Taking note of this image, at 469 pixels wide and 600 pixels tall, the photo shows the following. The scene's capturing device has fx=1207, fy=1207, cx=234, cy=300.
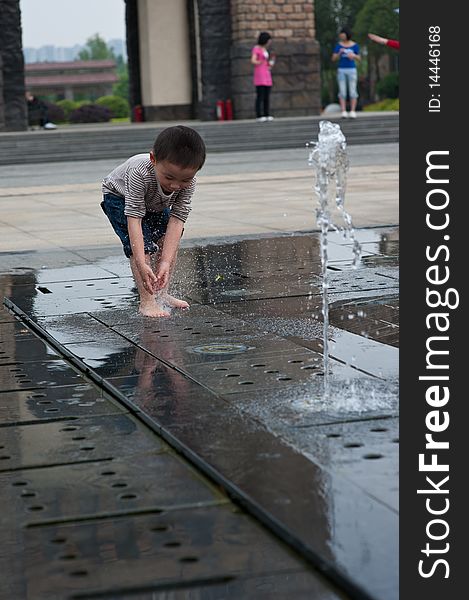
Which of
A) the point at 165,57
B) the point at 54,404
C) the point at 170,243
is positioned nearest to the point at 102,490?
the point at 54,404

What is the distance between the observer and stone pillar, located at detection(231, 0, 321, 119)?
27.2m

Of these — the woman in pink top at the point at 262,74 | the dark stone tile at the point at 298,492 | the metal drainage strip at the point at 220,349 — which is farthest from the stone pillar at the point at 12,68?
the dark stone tile at the point at 298,492

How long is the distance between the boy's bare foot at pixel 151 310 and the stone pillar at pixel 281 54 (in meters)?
21.7

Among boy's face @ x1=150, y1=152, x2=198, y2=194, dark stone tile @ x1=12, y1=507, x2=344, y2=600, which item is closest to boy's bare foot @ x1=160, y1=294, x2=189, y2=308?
boy's face @ x1=150, y1=152, x2=198, y2=194

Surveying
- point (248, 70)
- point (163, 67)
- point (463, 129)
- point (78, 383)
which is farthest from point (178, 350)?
point (163, 67)

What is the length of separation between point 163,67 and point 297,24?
4235mm

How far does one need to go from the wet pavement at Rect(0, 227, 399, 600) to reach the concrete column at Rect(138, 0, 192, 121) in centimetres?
2412

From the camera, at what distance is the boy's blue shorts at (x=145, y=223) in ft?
21.6

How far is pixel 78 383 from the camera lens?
4855mm

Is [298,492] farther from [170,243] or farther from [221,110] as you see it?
[221,110]

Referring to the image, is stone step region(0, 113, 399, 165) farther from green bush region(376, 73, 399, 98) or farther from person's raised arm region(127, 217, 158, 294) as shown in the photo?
green bush region(376, 73, 399, 98)

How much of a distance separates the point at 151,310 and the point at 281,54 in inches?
875

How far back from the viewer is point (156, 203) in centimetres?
639

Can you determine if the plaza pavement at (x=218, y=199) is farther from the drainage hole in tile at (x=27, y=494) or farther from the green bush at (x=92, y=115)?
the green bush at (x=92, y=115)
